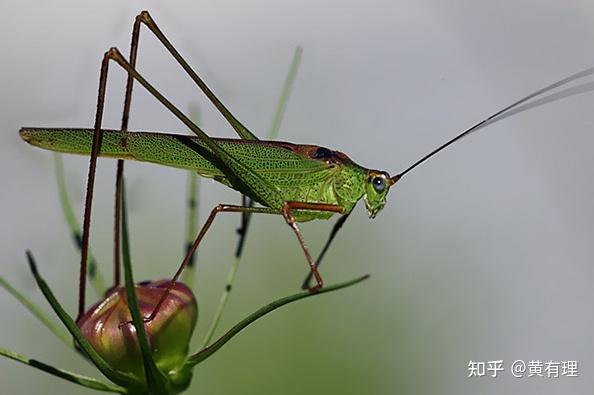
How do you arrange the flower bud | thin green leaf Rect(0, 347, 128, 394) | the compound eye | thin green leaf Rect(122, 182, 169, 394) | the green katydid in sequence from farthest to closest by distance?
the compound eye → the green katydid → the flower bud → thin green leaf Rect(0, 347, 128, 394) → thin green leaf Rect(122, 182, 169, 394)

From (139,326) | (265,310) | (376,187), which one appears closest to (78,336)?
(139,326)

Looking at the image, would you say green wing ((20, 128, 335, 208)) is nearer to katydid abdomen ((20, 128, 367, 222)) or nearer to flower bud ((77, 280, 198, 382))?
katydid abdomen ((20, 128, 367, 222))

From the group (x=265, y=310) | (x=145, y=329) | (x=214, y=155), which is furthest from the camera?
(x=214, y=155)

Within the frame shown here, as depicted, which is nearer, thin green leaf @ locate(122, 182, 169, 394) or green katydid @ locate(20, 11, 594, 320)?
thin green leaf @ locate(122, 182, 169, 394)

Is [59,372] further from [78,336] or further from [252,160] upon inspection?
[252,160]

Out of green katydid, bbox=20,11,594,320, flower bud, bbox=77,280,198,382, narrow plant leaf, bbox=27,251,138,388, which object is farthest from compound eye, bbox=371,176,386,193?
narrow plant leaf, bbox=27,251,138,388

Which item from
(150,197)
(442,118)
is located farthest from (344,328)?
(150,197)

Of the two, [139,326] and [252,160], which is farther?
[252,160]

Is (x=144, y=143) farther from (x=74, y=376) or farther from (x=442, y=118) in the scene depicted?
(x=442, y=118)
